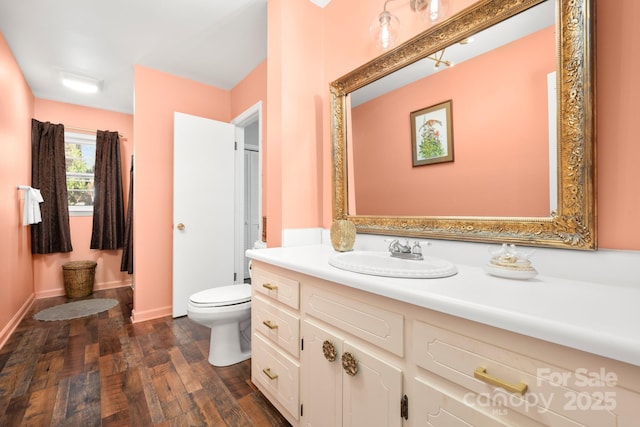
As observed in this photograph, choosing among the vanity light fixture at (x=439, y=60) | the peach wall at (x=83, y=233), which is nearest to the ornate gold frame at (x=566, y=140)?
the vanity light fixture at (x=439, y=60)

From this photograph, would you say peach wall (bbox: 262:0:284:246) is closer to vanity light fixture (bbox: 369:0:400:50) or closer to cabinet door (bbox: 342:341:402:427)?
vanity light fixture (bbox: 369:0:400:50)

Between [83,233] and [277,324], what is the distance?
12.6ft

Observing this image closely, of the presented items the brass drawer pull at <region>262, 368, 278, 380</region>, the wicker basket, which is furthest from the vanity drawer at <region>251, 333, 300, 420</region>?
the wicker basket

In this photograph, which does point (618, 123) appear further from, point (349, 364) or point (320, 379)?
point (320, 379)

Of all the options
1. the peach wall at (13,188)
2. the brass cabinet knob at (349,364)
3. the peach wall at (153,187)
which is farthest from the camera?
the peach wall at (153,187)

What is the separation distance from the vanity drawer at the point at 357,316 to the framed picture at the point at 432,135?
0.76 metres

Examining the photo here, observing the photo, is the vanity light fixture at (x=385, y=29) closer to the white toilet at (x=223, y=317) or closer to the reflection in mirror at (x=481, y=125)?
the reflection in mirror at (x=481, y=125)

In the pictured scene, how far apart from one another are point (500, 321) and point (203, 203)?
2835mm

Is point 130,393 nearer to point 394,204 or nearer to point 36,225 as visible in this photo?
point 394,204

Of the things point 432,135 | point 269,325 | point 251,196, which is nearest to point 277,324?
point 269,325

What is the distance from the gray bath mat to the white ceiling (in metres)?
2.51

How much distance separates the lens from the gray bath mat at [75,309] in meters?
2.80

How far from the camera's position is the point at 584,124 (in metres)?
0.87

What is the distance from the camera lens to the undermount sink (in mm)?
899
